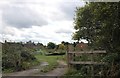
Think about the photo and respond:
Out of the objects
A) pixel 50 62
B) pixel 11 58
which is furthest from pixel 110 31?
pixel 50 62

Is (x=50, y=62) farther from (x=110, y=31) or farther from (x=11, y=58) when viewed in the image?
(x=110, y=31)

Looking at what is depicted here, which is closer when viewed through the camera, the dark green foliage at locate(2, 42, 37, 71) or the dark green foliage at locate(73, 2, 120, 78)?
the dark green foliage at locate(73, 2, 120, 78)

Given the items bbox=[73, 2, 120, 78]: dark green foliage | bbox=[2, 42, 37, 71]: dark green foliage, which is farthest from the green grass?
bbox=[73, 2, 120, 78]: dark green foliage

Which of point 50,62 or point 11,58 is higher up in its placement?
point 11,58

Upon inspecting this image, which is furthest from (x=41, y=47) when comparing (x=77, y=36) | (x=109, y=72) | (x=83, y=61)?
(x=109, y=72)

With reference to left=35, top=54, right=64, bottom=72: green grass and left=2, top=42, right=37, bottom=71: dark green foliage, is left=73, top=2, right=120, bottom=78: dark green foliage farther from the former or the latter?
left=2, top=42, right=37, bottom=71: dark green foliage

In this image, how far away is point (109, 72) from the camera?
9.73 meters

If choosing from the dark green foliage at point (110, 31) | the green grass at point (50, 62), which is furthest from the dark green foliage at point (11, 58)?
the dark green foliage at point (110, 31)

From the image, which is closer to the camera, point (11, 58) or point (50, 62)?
point (11, 58)

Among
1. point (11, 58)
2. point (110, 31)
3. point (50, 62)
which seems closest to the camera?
point (110, 31)

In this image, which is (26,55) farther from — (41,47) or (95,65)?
(41,47)

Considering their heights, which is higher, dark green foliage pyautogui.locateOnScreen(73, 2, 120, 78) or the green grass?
dark green foliage pyautogui.locateOnScreen(73, 2, 120, 78)

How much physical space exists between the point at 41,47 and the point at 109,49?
Result: 83.6ft

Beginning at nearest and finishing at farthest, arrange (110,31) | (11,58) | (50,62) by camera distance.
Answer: (110,31) < (11,58) < (50,62)
